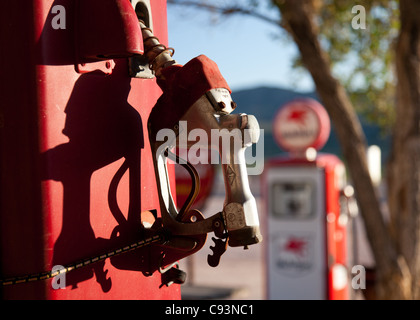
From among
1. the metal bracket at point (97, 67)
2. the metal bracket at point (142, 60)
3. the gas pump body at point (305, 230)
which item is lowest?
the gas pump body at point (305, 230)

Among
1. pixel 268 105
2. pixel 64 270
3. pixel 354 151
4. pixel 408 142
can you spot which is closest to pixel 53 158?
pixel 64 270

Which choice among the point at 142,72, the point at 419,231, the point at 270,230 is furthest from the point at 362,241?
the point at 142,72

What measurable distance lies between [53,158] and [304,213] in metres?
4.93

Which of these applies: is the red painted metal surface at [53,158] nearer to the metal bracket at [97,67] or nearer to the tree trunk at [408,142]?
the metal bracket at [97,67]

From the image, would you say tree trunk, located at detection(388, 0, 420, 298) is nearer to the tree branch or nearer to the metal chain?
the tree branch

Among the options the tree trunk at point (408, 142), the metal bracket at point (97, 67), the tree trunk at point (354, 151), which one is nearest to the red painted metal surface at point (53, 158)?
the metal bracket at point (97, 67)

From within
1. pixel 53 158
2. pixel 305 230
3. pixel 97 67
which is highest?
pixel 97 67

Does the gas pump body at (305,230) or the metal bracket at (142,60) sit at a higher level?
the metal bracket at (142,60)

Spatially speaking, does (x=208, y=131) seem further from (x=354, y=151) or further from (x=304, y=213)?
(x=304, y=213)

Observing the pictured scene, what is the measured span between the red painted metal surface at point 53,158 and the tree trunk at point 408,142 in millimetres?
3449

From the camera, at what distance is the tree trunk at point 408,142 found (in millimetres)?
4320

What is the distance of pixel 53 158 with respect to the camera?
128cm

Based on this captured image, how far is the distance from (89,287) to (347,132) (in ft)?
11.4

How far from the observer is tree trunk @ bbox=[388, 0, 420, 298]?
4320mm
